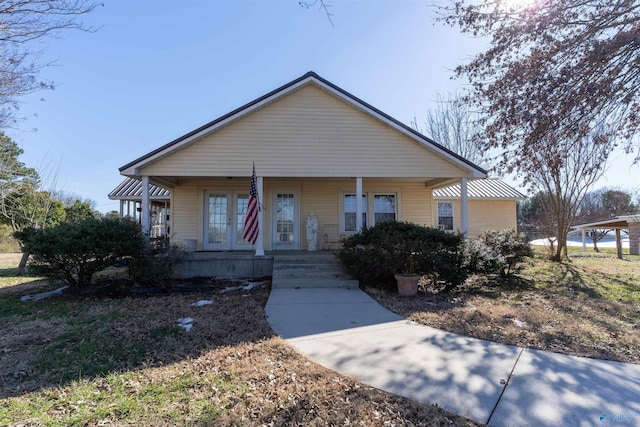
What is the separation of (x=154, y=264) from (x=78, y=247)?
1.68m

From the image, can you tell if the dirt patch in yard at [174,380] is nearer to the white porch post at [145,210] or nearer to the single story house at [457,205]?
the white porch post at [145,210]

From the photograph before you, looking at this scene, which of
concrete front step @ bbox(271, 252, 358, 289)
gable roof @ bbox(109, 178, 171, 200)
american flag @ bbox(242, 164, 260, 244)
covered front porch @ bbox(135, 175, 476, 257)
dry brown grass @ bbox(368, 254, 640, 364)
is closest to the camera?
dry brown grass @ bbox(368, 254, 640, 364)

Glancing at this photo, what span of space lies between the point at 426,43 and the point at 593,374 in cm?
713

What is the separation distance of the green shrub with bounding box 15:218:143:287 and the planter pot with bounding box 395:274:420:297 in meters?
6.59

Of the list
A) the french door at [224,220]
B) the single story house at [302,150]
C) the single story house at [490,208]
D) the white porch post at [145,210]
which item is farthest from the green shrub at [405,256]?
the single story house at [490,208]

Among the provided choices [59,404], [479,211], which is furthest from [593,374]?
[479,211]

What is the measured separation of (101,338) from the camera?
455cm

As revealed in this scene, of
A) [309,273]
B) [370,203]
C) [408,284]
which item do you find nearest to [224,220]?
[309,273]

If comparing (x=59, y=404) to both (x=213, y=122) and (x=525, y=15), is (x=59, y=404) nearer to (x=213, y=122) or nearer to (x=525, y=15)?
(x=213, y=122)

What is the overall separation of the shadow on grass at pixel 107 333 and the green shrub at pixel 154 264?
1004mm

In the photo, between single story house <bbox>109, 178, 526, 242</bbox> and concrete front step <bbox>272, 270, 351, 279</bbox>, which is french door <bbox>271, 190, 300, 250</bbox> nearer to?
concrete front step <bbox>272, 270, 351, 279</bbox>

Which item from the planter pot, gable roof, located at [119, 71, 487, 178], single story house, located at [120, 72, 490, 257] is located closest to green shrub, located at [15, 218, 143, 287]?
single story house, located at [120, 72, 490, 257]

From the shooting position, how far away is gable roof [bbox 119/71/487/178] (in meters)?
9.70

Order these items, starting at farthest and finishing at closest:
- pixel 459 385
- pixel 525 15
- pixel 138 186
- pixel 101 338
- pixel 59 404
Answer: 1. pixel 138 186
2. pixel 525 15
3. pixel 101 338
4. pixel 459 385
5. pixel 59 404
